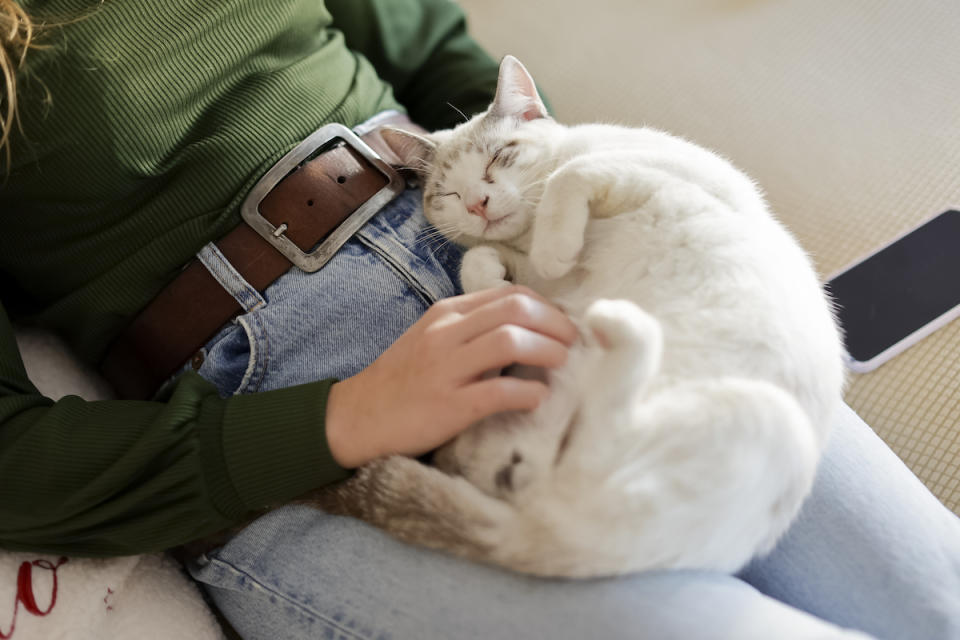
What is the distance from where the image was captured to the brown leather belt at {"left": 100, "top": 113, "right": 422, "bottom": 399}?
984 mm

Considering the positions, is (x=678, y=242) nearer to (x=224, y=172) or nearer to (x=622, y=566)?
(x=622, y=566)

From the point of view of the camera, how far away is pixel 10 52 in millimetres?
913

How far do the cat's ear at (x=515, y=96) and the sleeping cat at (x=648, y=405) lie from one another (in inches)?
10.5

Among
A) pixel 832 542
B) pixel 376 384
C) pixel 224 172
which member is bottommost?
pixel 832 542

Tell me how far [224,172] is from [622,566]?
779mm

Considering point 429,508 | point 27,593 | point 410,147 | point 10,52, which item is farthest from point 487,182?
point 27,593

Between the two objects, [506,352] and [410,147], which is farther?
[410,147]

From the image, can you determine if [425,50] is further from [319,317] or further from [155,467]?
[155,467]

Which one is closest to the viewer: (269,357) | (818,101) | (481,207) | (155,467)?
(155,467)

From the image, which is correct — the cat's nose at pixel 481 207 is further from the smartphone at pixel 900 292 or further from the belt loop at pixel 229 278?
the smartphone at pixel 900 292

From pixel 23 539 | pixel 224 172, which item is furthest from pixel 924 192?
pixel 23 539

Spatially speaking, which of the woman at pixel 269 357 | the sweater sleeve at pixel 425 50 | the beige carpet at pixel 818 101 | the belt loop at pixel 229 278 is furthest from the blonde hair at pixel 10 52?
the beige carpet at pixel 818 101

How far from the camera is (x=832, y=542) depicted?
33.5 inches

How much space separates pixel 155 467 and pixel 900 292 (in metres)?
1.19
